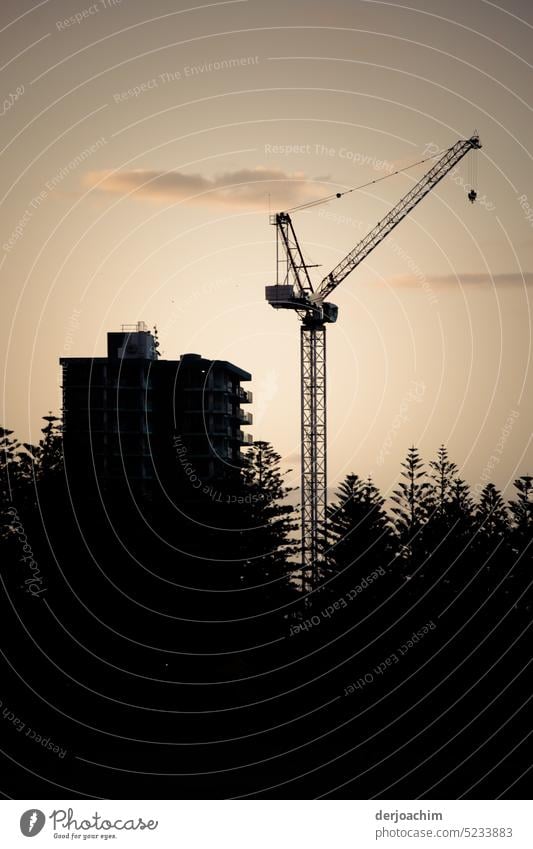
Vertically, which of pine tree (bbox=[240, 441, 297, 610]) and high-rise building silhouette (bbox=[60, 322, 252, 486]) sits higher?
high-rise building silhouette (bbox=[60, 322, 252, 486])

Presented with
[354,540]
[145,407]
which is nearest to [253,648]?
[354,540]

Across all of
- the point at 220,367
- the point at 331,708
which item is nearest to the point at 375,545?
the point at 331,708

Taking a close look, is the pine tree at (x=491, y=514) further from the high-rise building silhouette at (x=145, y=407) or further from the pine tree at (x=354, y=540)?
the high-rise building silhouette at (x=145, y=407)

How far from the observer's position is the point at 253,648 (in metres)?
93.4

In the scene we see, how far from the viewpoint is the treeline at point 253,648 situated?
69.3 metres

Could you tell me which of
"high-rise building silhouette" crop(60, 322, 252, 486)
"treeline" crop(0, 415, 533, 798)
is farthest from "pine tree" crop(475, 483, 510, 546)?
"high-rise building silhouette" crop(60, 322, 252, 486)

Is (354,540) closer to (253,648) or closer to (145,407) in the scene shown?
(253,648)

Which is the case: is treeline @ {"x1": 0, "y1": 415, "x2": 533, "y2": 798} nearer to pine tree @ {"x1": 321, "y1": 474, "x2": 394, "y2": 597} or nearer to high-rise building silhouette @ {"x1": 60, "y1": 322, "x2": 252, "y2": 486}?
pine tree @ {"x1": 321, "y1": 474, "x2": 394, "y2": 597}

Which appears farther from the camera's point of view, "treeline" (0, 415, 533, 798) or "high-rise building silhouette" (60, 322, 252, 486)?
"high-rise building silhouette" (60, 322, 252, 486)

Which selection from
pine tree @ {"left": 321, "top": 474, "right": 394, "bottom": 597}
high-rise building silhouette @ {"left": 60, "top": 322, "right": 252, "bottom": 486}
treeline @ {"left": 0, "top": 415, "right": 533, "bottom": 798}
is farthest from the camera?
high-rise building silhouette @ {"left": 60, "top": 322, "right": 252, "bottom": 486}

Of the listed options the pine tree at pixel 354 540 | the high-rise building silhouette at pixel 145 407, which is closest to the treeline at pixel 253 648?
the pine tree at pixel 354 540

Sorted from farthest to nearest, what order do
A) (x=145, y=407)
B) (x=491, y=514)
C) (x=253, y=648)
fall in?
(x=145, y=407) → (x=491, y=514) → (x=253, y=648)

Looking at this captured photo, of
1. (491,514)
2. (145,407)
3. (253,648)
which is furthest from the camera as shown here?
(145,407)

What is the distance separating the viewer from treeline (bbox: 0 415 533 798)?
227 feet
